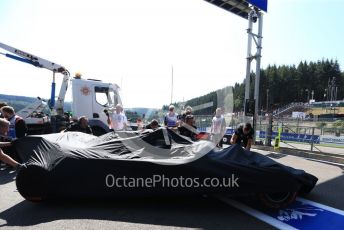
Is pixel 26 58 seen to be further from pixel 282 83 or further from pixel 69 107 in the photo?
pixel 282 83

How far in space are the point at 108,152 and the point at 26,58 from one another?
10.1 meters

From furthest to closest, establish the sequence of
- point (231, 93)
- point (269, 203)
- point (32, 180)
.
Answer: point (231, 93) → point (269, 203) → point (32, 180)

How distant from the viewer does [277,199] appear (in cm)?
472

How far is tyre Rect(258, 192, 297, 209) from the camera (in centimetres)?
467

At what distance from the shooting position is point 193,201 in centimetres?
501

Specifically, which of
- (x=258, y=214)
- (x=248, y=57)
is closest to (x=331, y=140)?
(x=248, y=57)

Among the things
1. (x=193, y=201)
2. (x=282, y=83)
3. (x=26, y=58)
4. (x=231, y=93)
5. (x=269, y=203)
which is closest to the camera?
(x=269, y=203)

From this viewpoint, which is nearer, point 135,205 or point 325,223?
point 325,223

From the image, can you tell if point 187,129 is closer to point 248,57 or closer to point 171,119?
point 171,119

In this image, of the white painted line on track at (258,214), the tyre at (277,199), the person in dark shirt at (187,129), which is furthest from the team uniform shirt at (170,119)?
the tyre at (277,199)

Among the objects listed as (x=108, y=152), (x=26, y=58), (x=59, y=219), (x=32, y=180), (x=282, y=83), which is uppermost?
(x=282, y=83)

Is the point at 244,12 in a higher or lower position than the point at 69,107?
higher

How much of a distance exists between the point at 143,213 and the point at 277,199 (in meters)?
2.02

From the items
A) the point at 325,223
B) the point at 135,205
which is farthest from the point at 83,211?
the point at 325,223
